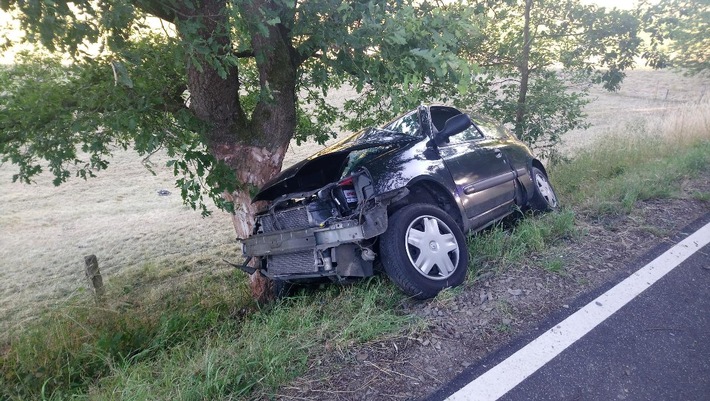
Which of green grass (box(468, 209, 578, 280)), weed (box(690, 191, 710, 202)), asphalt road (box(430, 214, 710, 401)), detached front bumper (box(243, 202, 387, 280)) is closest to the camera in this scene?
asphalt road (box(430, 214, 710, 401))

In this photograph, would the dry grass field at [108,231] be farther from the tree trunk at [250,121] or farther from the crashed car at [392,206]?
the crashed car at [392,206]

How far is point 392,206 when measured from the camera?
3920mm

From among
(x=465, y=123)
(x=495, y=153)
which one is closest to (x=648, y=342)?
(x=465, y=123)

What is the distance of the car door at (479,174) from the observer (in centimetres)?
457

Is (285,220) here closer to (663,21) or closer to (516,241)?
(516,241)

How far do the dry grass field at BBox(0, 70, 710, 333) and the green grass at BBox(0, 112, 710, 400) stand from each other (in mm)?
1645

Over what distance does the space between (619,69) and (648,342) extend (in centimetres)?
748

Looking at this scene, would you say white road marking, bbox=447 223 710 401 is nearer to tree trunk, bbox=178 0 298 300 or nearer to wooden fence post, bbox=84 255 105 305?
tree trunk, bbox=178 0 298 300

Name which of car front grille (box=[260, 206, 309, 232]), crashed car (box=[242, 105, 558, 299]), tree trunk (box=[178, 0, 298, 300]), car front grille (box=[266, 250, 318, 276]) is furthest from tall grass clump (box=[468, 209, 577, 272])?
tree trunk (box=[178, 0, 298, 300])

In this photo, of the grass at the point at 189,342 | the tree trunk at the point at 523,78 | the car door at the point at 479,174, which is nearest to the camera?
the grass at the point at 189,342

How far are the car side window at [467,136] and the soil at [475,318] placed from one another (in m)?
1.52

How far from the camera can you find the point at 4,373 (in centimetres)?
404

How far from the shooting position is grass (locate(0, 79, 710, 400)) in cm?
283

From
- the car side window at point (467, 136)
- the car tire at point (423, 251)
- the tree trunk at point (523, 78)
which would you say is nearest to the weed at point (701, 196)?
the car side window at point (467, 136)
